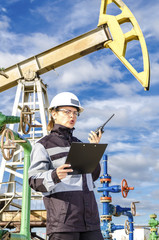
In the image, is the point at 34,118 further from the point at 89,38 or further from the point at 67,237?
the point at 67,237

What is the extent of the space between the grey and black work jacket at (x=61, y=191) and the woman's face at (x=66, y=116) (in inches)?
6.1

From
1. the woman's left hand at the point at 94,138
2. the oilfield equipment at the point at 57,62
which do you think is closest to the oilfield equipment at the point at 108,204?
the oilfield equipment at the point at 57,62

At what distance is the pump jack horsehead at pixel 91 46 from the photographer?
12.8 m

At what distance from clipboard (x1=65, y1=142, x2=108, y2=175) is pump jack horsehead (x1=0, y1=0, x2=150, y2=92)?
10.4 meters

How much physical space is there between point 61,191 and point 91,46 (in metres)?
11.3

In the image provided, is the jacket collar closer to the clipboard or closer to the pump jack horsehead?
the clipboard

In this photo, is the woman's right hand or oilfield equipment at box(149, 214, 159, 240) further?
oilfield equipment at box(149, 214, 159, 240)

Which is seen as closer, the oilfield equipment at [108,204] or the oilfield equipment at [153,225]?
the oilfield equipment at [108,204]

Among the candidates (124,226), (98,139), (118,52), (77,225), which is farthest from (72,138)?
(118,52)

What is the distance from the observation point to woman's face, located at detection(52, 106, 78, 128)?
2.62 metres

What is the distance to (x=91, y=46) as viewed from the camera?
1306 cm

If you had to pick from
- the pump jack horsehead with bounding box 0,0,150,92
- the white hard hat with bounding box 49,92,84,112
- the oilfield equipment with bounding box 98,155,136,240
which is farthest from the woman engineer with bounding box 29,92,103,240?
the pump jack horsehead with bounding box 0,0,150,92

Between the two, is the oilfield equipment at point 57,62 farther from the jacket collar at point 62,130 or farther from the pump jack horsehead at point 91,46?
the jacket collar at point 62,130

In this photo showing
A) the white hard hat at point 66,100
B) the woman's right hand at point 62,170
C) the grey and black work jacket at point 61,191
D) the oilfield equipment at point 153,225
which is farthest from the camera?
the oilfield equipment at point 153,225
